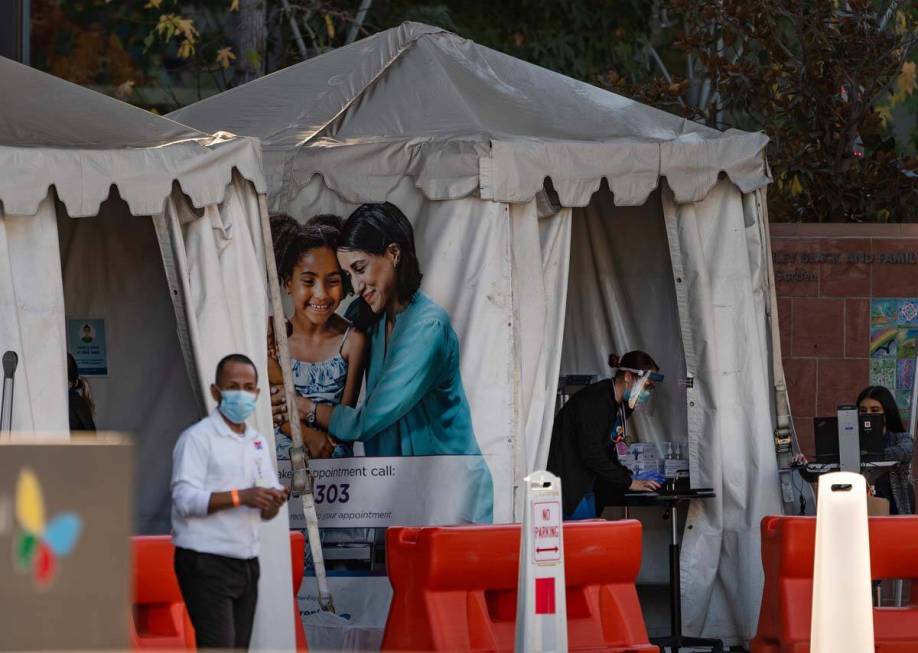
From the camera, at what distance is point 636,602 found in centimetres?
1159

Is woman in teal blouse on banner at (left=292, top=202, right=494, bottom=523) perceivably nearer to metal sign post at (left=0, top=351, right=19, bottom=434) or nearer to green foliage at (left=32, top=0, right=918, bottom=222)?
metal sign post at (left=0, top=351, right=19, bottom=434)

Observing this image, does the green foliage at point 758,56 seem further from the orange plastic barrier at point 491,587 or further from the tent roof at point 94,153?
the tent roof at point 94,153

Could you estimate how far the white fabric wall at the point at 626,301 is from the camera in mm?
14586

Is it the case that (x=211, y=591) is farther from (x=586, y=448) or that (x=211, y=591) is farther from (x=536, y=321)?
(x=586, y=448)

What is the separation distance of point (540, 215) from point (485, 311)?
83cm

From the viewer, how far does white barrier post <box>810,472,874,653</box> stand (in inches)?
388

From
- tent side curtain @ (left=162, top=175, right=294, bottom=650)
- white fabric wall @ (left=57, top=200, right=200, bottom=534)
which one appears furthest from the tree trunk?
tent side curtain @ (left=162, top=175, right=294, bottom=650)

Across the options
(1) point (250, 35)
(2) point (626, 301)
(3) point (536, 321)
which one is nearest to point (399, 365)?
(3) point (536, 321)

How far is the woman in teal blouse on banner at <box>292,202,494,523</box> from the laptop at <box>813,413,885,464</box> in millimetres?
2312

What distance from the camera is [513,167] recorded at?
1258cm

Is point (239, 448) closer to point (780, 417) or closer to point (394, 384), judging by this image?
point (394, 384)

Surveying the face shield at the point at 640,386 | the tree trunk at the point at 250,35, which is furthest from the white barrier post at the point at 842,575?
the tree trunk at the point at 250,35

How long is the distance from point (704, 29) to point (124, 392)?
840 cm

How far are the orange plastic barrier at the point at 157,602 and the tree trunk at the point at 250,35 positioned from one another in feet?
38.0
